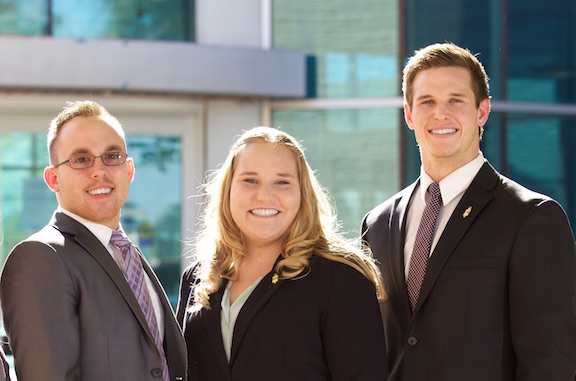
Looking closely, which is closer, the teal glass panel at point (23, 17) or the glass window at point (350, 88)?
the teal glass panel at point (23, 17)

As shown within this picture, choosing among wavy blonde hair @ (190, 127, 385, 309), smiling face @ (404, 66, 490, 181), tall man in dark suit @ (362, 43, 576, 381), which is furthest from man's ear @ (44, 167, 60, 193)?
smiling face @ (404, 66, 490, 181)

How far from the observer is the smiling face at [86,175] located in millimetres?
2969

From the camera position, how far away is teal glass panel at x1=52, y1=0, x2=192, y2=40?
7.75 metres

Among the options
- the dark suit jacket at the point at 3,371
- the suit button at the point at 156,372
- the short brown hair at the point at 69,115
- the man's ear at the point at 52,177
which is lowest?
the suit button at the point at 156,372

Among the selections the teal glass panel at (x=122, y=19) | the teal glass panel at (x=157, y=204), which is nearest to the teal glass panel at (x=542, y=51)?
the teal glass panel at (x=122, y=19)

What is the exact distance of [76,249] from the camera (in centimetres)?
276

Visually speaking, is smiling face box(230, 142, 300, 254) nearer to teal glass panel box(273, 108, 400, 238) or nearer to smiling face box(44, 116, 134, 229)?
smiling face box(44, 116, 134, 229)

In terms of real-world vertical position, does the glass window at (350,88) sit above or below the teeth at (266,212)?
above

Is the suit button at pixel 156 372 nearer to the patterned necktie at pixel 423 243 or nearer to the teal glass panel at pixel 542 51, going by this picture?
the patterned necktie at pixel 423 243

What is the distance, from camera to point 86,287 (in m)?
2.68

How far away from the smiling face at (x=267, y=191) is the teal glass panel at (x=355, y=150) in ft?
16.7

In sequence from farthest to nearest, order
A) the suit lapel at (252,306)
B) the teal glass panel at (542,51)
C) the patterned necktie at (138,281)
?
the teal glass panel at (542,51) < the patterned necktie at (138,281) < the suit lapel at (252,306)

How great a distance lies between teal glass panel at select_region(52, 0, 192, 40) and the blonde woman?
5.13 meters

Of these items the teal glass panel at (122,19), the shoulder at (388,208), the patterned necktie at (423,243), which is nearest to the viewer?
the patterned necktie at (423,243)
